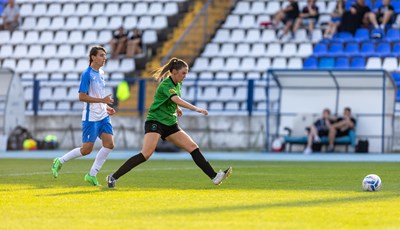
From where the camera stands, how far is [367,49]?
3428cm

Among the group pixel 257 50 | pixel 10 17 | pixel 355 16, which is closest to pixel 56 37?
pixel 10 17

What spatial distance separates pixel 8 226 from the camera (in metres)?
9.89

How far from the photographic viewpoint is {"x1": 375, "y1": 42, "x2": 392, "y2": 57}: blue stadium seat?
3397 centimetres

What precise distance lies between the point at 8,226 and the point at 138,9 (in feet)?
99.2

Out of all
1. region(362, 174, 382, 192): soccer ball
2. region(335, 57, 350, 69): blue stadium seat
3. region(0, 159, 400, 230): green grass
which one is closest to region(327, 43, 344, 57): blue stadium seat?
region(335, 57, 350, 69): blue stadium seat

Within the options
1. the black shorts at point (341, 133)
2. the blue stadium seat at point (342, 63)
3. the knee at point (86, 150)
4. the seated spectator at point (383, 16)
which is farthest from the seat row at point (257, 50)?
the knee at point (86, 150)

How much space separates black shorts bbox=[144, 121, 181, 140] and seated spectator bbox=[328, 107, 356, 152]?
15.9 meters

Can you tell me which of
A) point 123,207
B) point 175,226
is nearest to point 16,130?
point 123,207

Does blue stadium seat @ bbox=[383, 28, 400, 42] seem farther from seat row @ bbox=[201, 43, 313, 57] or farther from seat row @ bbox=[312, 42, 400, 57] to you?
seat row @ bbox=[201, 43, 313, 57]

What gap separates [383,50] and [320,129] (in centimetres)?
432

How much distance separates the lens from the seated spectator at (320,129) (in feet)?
101

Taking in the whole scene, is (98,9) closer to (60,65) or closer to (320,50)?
(60,65)

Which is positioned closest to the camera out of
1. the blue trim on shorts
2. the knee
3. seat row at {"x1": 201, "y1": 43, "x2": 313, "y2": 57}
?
the blue trim on shorts

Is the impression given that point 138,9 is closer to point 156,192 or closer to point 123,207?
point 156,192
